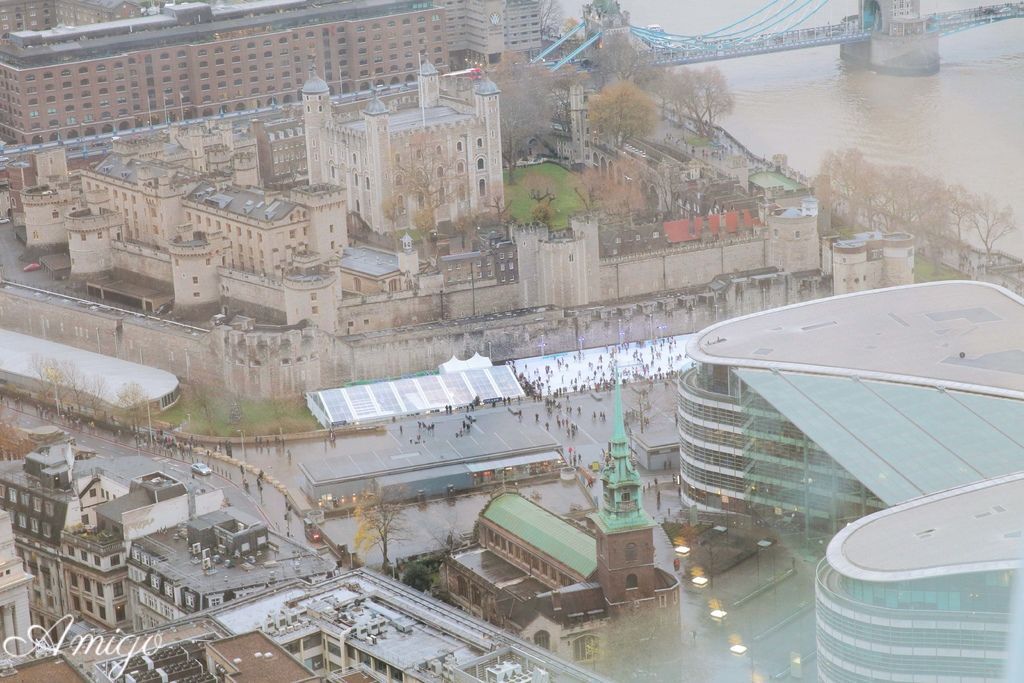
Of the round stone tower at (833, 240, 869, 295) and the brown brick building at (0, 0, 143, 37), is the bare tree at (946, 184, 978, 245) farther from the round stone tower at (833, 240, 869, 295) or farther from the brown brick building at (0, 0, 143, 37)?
the brown brick building at (0, 0, 143, 37)

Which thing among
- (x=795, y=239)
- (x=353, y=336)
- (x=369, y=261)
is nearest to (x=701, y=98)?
(x=795, y=239)

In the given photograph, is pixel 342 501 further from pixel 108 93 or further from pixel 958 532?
pixel 108 93

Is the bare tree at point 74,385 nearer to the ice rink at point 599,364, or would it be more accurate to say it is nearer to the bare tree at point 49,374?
the bare tree at point 49,374

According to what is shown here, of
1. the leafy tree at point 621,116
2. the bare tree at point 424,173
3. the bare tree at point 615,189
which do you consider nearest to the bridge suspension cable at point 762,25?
the leafy tree at point 621,116

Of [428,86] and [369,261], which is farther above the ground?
[428,86]

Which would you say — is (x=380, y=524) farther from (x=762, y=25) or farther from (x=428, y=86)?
(x=762, y=25)

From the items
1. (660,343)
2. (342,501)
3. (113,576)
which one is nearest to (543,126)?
(660,343)
